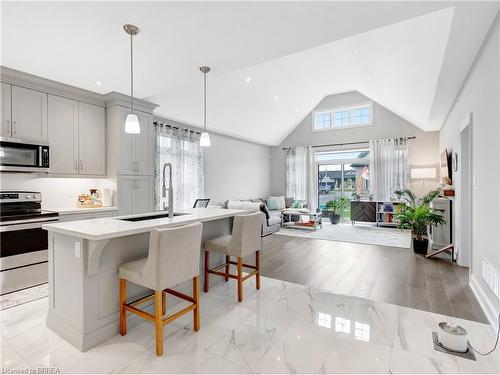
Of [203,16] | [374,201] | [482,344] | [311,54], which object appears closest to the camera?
[482,344]

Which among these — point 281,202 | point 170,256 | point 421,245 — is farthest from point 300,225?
point 170,256

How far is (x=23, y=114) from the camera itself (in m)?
3.30

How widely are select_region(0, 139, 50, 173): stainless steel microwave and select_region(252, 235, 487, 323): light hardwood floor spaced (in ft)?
10.6

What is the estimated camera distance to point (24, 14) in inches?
83.7

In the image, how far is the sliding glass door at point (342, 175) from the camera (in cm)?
816

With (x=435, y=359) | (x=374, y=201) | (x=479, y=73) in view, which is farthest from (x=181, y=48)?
(x=374, y=201)

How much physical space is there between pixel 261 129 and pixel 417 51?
485 cm

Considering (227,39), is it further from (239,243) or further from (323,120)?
(323,120)

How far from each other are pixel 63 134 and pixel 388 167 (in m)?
7.60

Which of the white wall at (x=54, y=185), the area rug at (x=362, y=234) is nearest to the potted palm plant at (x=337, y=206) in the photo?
the area rug at (x=362, y=234)

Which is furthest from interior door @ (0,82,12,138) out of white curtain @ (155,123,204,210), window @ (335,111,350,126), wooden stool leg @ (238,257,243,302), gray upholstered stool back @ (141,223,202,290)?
window @ (335,111,350,126)

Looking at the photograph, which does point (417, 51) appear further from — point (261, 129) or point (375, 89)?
point (261, 129)

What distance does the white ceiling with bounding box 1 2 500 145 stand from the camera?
2084 millimetres

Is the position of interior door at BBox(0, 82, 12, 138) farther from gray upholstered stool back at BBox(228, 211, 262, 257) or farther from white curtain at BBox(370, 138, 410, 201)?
white curtain at BBox(370, 138, 410, 201)
